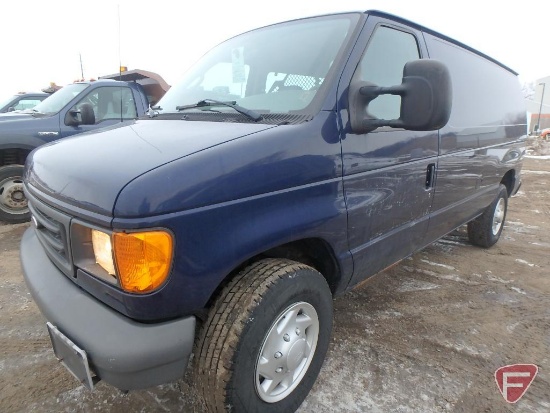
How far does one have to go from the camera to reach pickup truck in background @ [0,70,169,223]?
4711 millimetres

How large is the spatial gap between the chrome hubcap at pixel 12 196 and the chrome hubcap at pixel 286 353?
472cm

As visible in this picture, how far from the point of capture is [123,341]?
52.9 inches

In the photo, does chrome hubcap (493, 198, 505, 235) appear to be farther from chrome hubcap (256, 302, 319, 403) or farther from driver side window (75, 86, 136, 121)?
driver side window (75, 86, 136, 121)

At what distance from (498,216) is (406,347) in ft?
9.26

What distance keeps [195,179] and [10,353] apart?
2052 millimetres

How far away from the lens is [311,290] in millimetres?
1814

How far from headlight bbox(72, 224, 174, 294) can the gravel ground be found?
64cm

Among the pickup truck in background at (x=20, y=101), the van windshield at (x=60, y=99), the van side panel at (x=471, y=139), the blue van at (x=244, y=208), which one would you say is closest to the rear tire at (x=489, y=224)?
the van side panel at (x=471, y=139)

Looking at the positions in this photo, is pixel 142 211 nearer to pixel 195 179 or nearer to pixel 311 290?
pixel 195 179

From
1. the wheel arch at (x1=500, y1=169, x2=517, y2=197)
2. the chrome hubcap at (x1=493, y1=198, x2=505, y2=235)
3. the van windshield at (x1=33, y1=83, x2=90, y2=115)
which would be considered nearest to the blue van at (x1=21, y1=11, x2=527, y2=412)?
the chrome hubcap at (x1=493, y1=198, x2=505, y2=235)

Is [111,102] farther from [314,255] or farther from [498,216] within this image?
[498,216]

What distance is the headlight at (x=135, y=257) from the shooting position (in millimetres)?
1322

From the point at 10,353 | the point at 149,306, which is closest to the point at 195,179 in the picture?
the point at 149,306

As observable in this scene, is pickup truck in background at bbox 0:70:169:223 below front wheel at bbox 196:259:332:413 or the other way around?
the other way around
